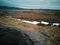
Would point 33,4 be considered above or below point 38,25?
above

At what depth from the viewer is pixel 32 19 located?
2525mm

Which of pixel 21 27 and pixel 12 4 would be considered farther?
pixel 12 4

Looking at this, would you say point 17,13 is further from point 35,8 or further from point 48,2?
point 48,2

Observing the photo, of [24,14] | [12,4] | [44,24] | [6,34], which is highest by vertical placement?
[12,4]

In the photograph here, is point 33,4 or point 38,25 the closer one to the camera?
point 38,25

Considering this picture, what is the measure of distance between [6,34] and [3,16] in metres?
0.39

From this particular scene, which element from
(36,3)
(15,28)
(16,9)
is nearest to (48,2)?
(36,3)

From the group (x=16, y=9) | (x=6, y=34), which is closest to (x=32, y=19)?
(x=16, y=9)

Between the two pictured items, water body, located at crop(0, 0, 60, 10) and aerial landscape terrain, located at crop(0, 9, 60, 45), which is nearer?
aerial landscape terrain, located at crop(0, 9, 60, 45)

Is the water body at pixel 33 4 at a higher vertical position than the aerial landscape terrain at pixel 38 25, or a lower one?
higher

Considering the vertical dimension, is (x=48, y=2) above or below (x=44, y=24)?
above

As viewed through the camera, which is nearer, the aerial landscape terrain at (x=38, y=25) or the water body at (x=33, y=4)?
the aerial landscape terrain at (x=38, y=25)

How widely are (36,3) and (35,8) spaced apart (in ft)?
0.31

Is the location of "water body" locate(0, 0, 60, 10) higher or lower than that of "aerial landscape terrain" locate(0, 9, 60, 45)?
higher
